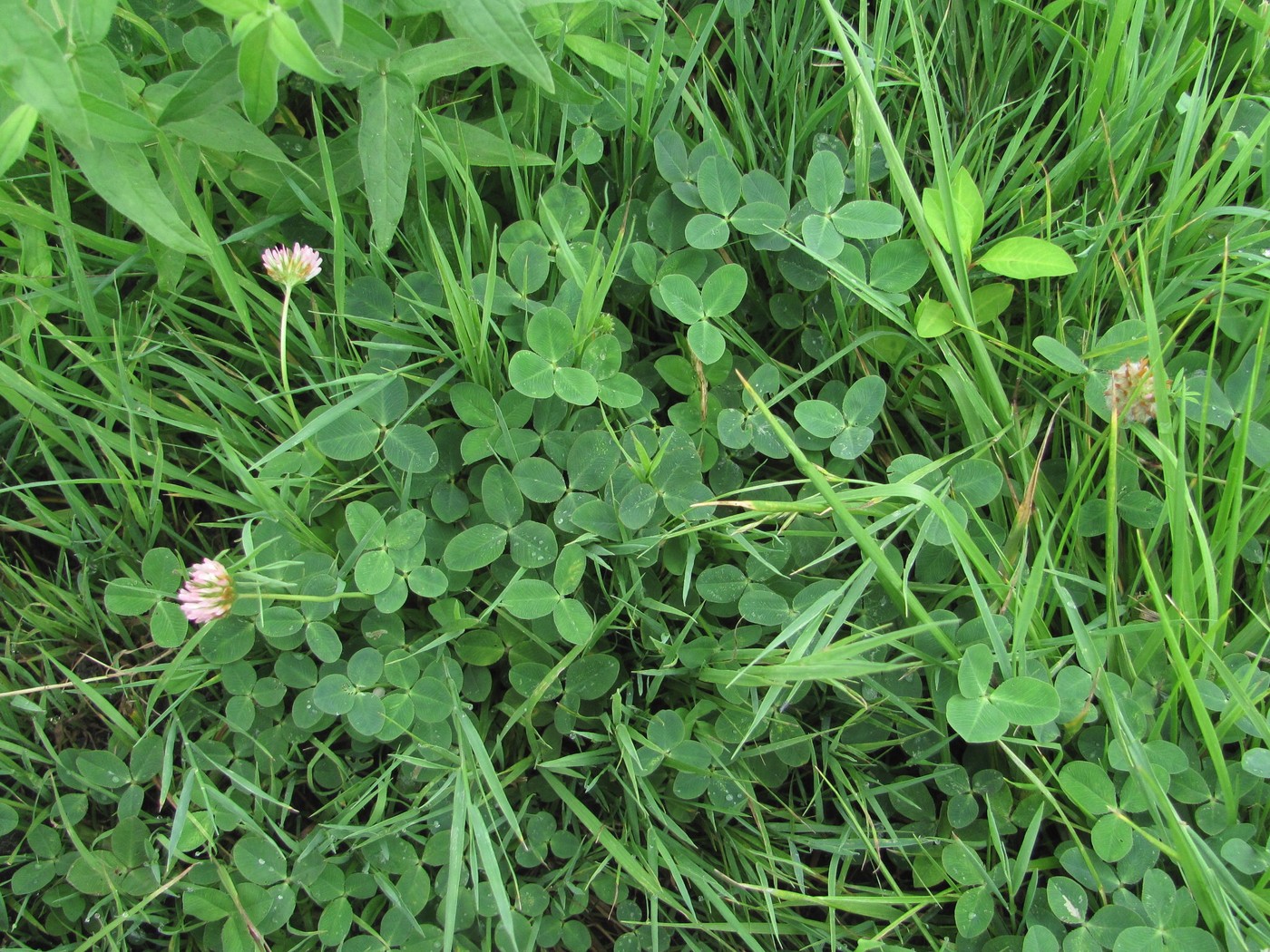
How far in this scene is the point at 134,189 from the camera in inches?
64.3

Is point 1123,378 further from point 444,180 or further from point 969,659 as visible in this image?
point 444,180

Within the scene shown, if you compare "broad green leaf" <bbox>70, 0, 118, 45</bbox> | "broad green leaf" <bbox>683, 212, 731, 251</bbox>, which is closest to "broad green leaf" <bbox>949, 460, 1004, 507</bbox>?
"broad green leaf" <bbox>683, 212, 731, 251</bbox>

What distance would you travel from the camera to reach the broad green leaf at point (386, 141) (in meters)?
1.66

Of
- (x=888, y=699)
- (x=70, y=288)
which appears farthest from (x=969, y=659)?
(x=70, y=288)

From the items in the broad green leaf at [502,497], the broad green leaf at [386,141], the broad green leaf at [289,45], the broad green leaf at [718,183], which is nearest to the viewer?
the broad green leaf at [289,45]

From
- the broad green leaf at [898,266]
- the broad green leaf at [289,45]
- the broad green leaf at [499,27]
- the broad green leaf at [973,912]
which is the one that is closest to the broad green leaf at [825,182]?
the broad green leaf at [898,266]

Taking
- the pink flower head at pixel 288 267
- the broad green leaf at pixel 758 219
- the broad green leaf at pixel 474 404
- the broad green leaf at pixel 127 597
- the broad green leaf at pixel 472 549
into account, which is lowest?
the broad green leaf at pixel 127 597

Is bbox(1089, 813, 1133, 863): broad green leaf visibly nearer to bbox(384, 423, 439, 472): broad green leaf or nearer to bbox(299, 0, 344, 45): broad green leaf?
bbox(384, 423, 439, 472): broad green leaf

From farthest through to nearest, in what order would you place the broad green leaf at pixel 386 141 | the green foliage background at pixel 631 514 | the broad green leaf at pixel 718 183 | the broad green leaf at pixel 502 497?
1. the broad green leaf at pixel 718 183
2. the broad green leaf at pixel 502 497
3. the green foliage background at pixel 631 514
4. the broad green leaf at pixel 386 141

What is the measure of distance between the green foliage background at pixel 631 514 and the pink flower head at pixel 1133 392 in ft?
0.16

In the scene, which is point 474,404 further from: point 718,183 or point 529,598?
point 718,183

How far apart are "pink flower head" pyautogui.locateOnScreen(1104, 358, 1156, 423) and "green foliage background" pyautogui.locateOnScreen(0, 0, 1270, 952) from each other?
0.16 feet

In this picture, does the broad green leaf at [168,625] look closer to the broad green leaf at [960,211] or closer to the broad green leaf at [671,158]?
the broad green leaf at [671,158]

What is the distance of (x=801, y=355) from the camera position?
6.97ft
